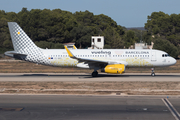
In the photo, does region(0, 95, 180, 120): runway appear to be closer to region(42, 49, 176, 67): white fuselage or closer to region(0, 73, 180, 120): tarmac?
region(0, 73, 180, 120): tarmac

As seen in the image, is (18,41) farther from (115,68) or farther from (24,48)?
(115,68)

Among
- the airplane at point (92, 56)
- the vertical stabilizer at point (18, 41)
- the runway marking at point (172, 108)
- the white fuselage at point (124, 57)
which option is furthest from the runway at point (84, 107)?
the vertical stabilizer at point (18, 41)

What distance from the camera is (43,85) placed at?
72.9 feet

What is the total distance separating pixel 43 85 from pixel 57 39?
68925 millimetres

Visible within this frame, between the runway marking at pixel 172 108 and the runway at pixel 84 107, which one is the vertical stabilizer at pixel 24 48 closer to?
the runway at pixel 84 107

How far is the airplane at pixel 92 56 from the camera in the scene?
28.9 meters

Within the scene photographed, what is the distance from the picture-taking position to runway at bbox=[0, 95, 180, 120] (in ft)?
40.1

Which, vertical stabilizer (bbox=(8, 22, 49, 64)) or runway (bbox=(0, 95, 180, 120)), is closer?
runway (bbox=(0, 95, 180, 120))

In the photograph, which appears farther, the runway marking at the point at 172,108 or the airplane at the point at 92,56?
the airplane at the point at 92,56

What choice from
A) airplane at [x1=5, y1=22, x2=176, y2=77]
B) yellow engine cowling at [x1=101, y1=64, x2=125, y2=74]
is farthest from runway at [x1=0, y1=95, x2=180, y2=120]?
airplane at [x1=5, y1=22, x2=176, y2=77]

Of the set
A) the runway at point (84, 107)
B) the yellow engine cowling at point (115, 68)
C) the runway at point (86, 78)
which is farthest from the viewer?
the yellow engine cowling at point (115, 68)

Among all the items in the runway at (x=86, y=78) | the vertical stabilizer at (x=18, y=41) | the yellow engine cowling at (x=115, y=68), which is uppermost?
the vertical stabilizer at (x=18, y=41)

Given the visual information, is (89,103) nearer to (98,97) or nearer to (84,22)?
(98,97)

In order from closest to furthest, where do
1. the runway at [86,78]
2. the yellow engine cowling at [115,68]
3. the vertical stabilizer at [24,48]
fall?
the runway at [86,78] < the yellow engine cowling at [115,68] < the vertical stabilizer at [24,48]
